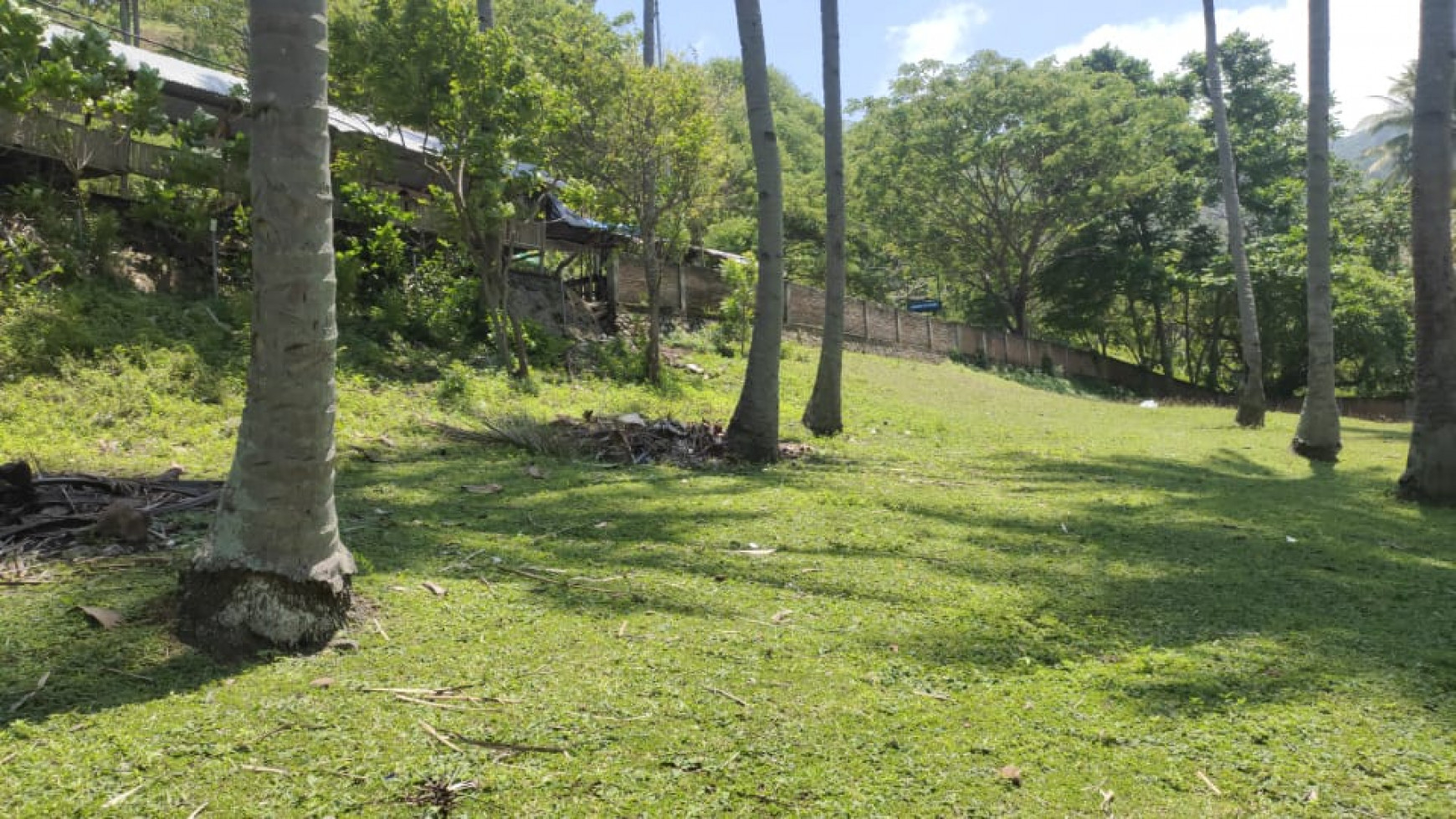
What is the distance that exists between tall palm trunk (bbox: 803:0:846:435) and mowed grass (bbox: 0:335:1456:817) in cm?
470

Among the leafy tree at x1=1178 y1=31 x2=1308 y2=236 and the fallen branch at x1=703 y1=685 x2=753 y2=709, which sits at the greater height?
the leafy tree at x1=1178 y1=31 x2=1308 y2=236

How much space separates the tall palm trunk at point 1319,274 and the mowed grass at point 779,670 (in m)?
5.03

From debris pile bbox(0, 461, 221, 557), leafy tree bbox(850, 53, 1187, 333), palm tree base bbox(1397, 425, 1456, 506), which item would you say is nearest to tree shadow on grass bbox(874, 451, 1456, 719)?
palm tree base bbox(1397, 425, 1456, 506)

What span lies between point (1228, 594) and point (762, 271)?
5.54 metres

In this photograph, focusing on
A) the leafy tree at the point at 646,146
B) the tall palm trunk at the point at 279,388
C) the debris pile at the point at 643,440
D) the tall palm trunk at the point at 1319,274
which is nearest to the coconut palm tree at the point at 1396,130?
the tall palm trunk at the point at 1319,274

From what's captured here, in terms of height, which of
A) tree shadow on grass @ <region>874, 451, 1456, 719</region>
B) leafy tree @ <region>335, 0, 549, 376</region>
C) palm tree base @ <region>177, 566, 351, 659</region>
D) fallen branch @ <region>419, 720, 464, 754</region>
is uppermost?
leafy tree @ <region>335, 0, 549, 376</region>

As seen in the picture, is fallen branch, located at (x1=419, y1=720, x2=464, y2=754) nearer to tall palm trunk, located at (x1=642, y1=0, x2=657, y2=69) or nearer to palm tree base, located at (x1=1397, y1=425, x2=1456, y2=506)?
palm tree base, located at (x1=1397, y1=425, x2=1456, y2=506)

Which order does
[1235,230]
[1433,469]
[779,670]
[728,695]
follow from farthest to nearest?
[1235,230]
[1433,469]
[779,670]
[728,695]

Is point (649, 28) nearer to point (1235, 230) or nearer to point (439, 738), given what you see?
point (1235, 230)

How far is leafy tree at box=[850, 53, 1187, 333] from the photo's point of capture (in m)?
26.3

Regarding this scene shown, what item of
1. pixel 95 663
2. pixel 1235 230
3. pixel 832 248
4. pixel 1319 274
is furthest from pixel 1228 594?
pixel 1235 230

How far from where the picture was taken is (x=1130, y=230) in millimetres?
30203

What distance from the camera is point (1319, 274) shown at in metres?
10.7

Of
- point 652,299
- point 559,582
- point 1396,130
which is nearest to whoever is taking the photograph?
point 559,582
